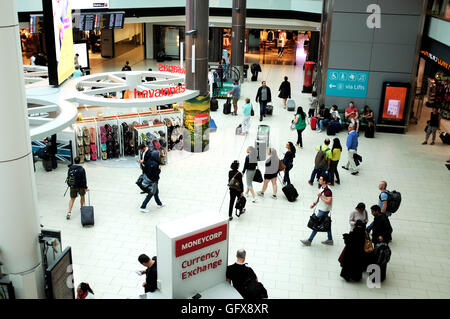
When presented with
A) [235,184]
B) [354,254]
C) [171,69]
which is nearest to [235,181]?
[235,184]

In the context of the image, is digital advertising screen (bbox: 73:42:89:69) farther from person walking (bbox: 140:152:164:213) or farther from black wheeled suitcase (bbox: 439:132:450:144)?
black wheeled suitcase (bbox: 439:132:450:144)

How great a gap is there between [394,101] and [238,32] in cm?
1101

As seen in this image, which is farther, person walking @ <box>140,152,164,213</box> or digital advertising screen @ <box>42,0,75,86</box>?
digital advertising screen @ <box>42,0,75,86</box>

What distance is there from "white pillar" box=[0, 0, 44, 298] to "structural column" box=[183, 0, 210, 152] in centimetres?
935

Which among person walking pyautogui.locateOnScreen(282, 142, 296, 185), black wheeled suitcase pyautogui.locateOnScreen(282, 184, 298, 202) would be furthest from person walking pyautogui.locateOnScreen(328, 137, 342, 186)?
black wheeled suitcase pyautogui.locateOnScreen(282, 184, 298, 202)

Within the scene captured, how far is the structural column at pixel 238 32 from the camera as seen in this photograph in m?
26.2

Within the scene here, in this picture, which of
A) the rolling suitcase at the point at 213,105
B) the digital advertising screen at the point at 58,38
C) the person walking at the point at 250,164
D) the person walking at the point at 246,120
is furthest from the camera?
the rolling suitcase at the point at 213,105

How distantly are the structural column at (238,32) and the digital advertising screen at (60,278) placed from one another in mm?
21382

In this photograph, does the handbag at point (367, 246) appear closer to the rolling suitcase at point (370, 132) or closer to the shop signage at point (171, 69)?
the rolling suitcase at point (370, 132)

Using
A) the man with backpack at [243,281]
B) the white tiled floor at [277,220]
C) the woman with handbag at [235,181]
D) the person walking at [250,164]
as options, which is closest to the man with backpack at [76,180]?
the white tiled floor at [277,220]

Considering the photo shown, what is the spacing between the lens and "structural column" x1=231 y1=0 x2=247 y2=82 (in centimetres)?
2619

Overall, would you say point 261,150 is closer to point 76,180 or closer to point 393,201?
point 393,201

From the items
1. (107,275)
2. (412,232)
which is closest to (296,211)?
(412,232)

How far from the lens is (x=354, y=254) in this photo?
8.69m
